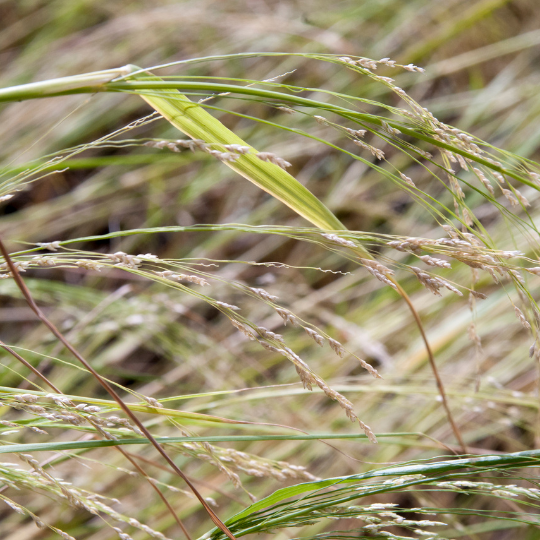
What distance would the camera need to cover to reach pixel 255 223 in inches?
59.7

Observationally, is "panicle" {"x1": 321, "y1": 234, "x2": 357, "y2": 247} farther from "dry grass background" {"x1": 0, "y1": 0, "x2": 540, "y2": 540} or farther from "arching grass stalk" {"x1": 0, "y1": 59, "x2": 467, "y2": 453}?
"dry grass background" {"x1": 0, "y1": 0, "x2": 540, "y2": 540}

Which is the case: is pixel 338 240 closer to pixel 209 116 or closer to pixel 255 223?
pixel 209 116

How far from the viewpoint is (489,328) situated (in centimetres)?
115

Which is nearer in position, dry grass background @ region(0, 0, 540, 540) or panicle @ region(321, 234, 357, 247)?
panicle @ region(321, 234, 357, 247)

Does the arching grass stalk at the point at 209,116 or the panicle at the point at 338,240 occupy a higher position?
the arching grass stalk at the point at 209,116

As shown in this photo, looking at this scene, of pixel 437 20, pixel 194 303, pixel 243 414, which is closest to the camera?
pixel 243 414

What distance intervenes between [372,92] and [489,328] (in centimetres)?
92

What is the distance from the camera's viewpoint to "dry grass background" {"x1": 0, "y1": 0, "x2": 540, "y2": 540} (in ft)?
3.57

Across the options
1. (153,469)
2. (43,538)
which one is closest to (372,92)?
(153,469)

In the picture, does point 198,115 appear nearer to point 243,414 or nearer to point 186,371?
point 243,414

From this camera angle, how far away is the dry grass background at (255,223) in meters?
1.09

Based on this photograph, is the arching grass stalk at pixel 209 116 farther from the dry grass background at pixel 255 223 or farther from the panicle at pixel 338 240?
the dry grass background at pixel 255 223

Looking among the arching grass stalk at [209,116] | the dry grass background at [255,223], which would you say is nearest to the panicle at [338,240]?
the arching grass stalk at [209,116]

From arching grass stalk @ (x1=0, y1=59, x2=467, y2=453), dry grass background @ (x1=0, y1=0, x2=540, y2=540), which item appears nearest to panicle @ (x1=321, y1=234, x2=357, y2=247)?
arching grass stalk @ (x1=0, y1=59, x2=467, y2=453)
